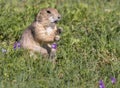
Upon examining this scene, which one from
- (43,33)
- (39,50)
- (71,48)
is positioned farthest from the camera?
(71,48)

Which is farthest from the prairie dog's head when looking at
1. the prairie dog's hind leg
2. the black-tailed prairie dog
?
the prairie dog's hind leg

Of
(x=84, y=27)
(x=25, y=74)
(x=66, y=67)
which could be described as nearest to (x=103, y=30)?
(x=84, y=27)

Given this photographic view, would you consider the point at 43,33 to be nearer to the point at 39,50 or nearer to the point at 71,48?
the point at 39,50

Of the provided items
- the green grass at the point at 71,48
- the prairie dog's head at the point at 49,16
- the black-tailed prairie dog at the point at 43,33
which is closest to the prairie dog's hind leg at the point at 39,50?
the black-tailed prairie dog at the point at 43,33

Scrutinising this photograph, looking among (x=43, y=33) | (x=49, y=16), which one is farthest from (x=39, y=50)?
(x=49, y=16)

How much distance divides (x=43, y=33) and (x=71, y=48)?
0.43m

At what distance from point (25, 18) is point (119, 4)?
1.99 metres

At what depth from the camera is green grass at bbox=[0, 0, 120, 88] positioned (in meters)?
5.99

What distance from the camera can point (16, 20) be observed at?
820 cm

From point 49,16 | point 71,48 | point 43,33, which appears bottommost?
point 71,48

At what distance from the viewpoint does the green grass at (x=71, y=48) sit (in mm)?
5988

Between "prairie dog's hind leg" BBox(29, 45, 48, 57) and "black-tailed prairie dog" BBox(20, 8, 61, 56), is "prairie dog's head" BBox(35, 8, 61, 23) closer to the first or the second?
"black-tailed prairie dog" BBox(20, 8, 61, 56)

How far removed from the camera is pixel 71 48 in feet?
23.8

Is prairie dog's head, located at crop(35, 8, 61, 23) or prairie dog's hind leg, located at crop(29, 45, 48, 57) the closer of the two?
prairie dog's hind leg, located at crop(29, 45, 48, 57)
